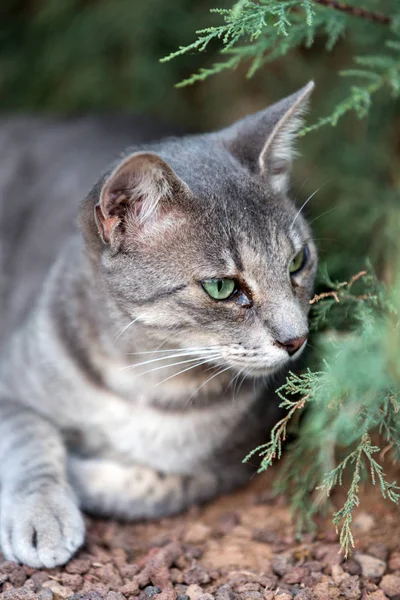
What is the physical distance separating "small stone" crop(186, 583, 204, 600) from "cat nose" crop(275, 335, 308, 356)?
671 millimetres

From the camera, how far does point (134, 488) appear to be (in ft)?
7.67

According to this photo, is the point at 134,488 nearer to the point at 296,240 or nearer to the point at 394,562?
the point at 394,562

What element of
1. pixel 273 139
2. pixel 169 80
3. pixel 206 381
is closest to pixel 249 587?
pixel 206 381

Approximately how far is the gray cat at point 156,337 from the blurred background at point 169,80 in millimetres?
1123

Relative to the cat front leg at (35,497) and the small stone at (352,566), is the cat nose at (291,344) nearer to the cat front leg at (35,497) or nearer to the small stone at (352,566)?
the small stone at (352,566)

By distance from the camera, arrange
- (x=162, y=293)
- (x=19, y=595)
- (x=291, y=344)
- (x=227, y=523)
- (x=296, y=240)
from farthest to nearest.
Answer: (x=227, y=523) < (x=296, y=240) < (x=162, y=293) < (x=291, y=344) < (x=19, y=595)

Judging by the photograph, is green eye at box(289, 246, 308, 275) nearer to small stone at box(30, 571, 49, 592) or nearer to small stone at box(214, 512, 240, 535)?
small stone at box(214, 512, 240, 535)

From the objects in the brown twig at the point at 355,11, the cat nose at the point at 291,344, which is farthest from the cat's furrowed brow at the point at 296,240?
the brown twig at the point at 355,11

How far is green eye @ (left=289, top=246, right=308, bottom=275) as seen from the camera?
2088mm

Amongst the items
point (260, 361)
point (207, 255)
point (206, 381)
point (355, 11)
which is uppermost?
point (355, 11)

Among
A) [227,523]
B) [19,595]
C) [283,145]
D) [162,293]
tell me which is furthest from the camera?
[227,523]

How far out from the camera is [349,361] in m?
1.54

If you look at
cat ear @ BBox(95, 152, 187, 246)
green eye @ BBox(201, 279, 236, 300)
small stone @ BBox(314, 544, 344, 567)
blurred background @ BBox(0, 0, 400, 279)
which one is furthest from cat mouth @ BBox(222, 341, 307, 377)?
blurred background @ BBox(0, 0, 400, 279)

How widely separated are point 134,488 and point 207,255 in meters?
0.87
